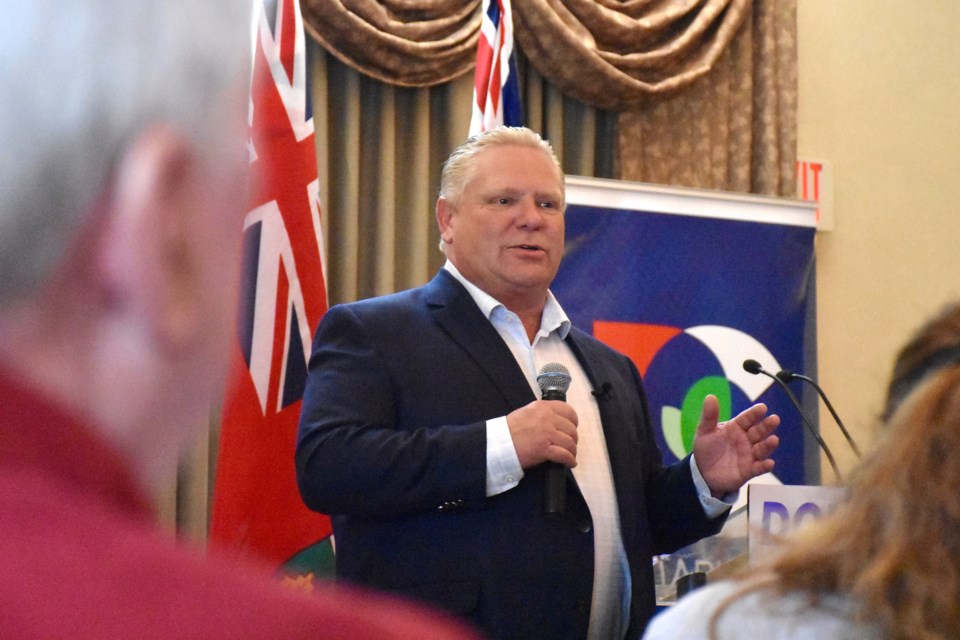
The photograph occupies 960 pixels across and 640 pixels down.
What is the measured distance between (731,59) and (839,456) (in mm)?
1919

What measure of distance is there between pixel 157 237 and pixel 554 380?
2147 millimetres

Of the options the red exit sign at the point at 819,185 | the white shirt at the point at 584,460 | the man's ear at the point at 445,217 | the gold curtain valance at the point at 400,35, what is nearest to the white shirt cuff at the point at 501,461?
the white shirt at the point at 584,460

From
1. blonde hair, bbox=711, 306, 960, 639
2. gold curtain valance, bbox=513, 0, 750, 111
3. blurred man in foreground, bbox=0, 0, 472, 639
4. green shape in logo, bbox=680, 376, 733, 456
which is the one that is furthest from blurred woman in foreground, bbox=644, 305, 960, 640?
gold curtain valance, bbox=513, 0, 750, 111

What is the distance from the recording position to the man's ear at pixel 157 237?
394mm

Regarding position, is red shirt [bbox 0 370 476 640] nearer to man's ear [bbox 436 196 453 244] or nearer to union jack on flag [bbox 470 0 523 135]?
man's ear [bbox 436 196 453 244]

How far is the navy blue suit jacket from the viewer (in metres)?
2.37

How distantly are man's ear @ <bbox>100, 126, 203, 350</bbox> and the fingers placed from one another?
6.31ft

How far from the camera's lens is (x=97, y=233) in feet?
1.31

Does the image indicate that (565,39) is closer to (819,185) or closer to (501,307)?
(819,185)

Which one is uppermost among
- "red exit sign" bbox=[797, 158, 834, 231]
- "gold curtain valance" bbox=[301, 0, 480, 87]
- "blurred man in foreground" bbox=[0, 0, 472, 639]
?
"gold curtain valance" bbox=[301, 0, 480, 87]

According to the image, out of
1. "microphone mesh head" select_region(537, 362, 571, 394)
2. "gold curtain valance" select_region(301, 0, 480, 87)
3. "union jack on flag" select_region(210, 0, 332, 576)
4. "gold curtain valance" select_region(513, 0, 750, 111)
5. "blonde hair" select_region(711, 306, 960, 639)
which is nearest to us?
"blonde hair" select_region(711, 306, 960, 639)

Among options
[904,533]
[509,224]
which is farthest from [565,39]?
[904,533]

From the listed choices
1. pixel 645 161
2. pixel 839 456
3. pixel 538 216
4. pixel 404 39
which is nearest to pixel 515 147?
pixel 538 216

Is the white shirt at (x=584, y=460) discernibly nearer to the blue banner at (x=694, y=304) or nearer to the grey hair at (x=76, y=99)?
the blue banner at (x=694, y=304)
